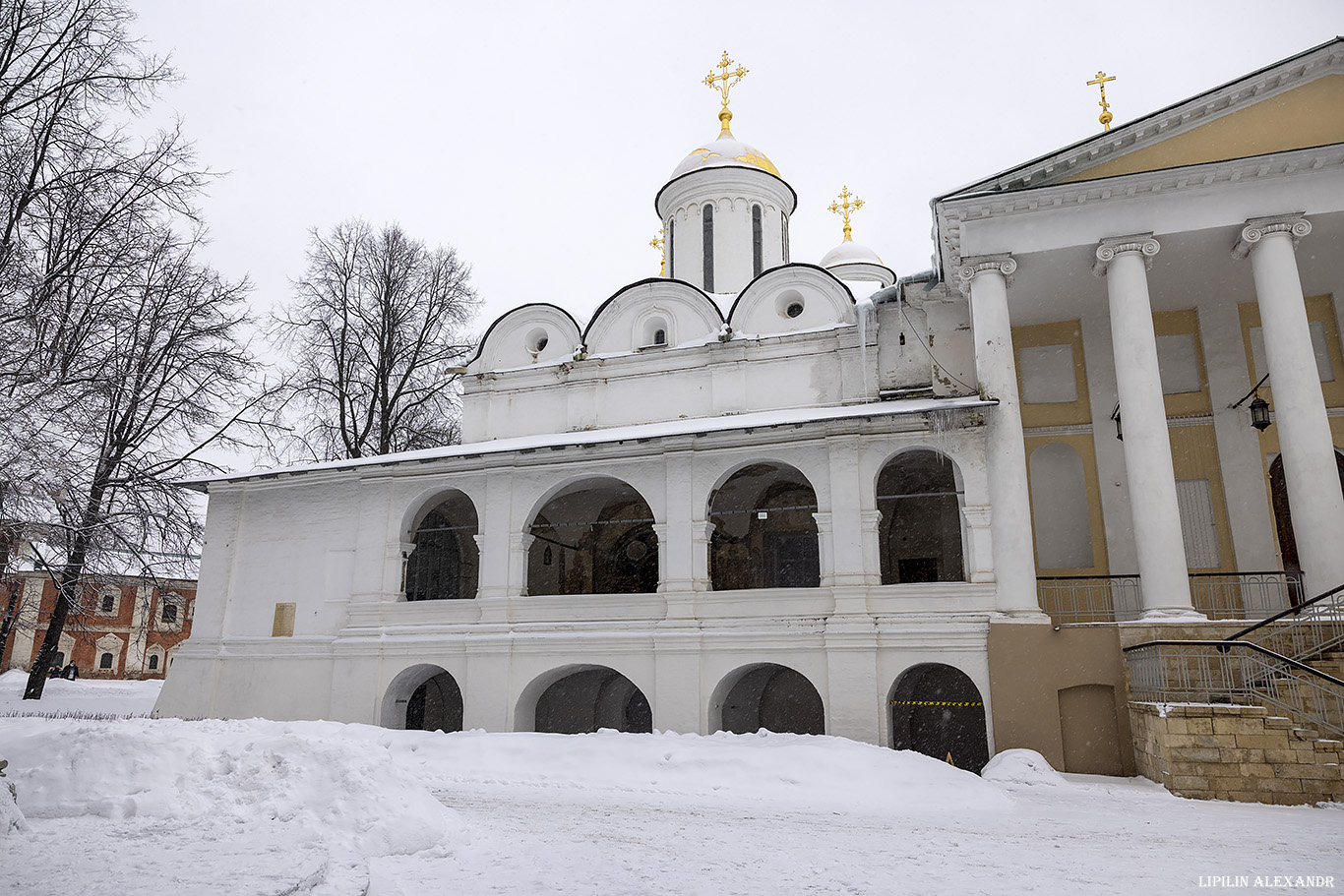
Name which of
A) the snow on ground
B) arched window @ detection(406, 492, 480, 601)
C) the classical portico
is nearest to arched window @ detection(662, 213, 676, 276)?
arched window @ detection(406, 492, 480, 601)

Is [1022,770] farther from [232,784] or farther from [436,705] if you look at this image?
[436,705]

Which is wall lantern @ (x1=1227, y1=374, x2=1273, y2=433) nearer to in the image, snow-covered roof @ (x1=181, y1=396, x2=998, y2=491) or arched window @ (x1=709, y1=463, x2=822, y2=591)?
snow-covered roof @ (x1=181, y1=396, x2=998, y2=491)

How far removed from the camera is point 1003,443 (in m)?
13.7

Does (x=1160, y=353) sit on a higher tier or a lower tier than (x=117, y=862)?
higher

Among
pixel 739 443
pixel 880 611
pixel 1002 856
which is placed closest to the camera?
pixel 1002 856

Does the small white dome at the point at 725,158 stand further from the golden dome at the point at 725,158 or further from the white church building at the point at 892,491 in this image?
the white church building at the point at 892,491

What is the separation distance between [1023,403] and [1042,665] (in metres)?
5.78

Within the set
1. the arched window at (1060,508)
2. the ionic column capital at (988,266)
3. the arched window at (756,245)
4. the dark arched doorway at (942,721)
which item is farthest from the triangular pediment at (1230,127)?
the arched window at (756,245)

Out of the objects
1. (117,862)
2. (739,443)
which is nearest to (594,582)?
(739,443)

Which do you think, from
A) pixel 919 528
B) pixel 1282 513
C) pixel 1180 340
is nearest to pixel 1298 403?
pixel 1282 513

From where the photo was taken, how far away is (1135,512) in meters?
12.9

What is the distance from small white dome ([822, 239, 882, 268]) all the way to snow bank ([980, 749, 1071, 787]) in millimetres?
19653

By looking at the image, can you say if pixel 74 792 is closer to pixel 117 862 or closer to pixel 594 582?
pixel 117 862

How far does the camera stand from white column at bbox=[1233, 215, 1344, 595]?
12.1m
